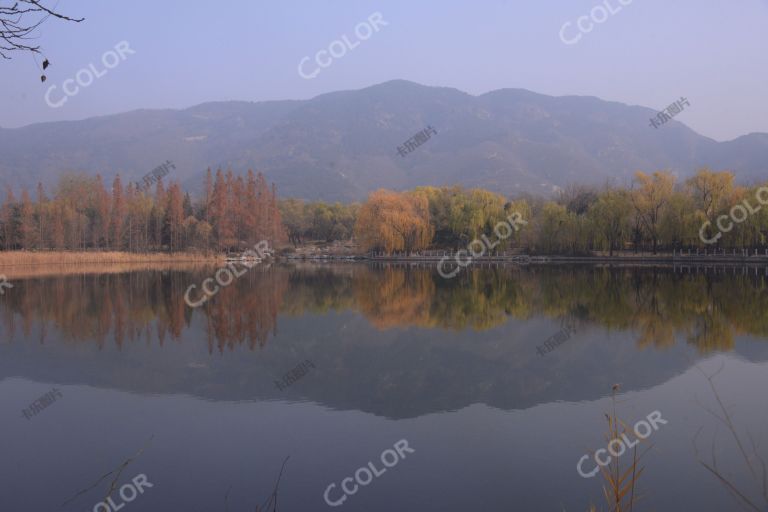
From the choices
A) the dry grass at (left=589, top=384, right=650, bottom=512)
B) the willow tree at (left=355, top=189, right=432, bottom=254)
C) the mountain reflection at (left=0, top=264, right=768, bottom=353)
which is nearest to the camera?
the dry grass at (left=589, top=384, right=650, bottom=512)

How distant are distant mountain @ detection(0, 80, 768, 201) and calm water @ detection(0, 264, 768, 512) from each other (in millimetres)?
107047

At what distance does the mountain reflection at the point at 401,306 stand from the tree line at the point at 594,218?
1186 cm

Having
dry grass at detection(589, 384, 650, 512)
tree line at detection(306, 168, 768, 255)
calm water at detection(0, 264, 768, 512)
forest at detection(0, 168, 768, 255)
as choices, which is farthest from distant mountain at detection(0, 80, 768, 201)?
dry grass at detection(589, 384, 650, 512)

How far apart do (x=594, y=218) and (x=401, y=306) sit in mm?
28981

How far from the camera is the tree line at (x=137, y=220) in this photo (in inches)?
1729

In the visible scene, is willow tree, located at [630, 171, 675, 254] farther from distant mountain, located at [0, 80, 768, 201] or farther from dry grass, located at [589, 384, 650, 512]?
distant mountain, located at [0, 80, 768, 201]

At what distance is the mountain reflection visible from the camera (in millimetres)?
13406

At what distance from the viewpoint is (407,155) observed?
166 meters

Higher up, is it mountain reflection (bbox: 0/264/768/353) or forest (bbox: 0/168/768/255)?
forest (bbox: 0/168/768/255)

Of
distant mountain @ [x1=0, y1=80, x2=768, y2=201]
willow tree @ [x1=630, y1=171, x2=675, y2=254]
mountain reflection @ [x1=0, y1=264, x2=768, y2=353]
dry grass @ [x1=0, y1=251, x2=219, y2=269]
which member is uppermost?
distant mountain @ [x1=0, y1=80, x2=768, y2=201]

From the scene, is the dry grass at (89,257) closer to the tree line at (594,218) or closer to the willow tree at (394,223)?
the willow tree at (394,223)

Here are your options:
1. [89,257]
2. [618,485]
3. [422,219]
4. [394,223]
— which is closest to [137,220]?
[89,257]

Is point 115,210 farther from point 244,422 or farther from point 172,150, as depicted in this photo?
point 172,150

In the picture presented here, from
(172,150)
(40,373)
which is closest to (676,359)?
(40,373)
